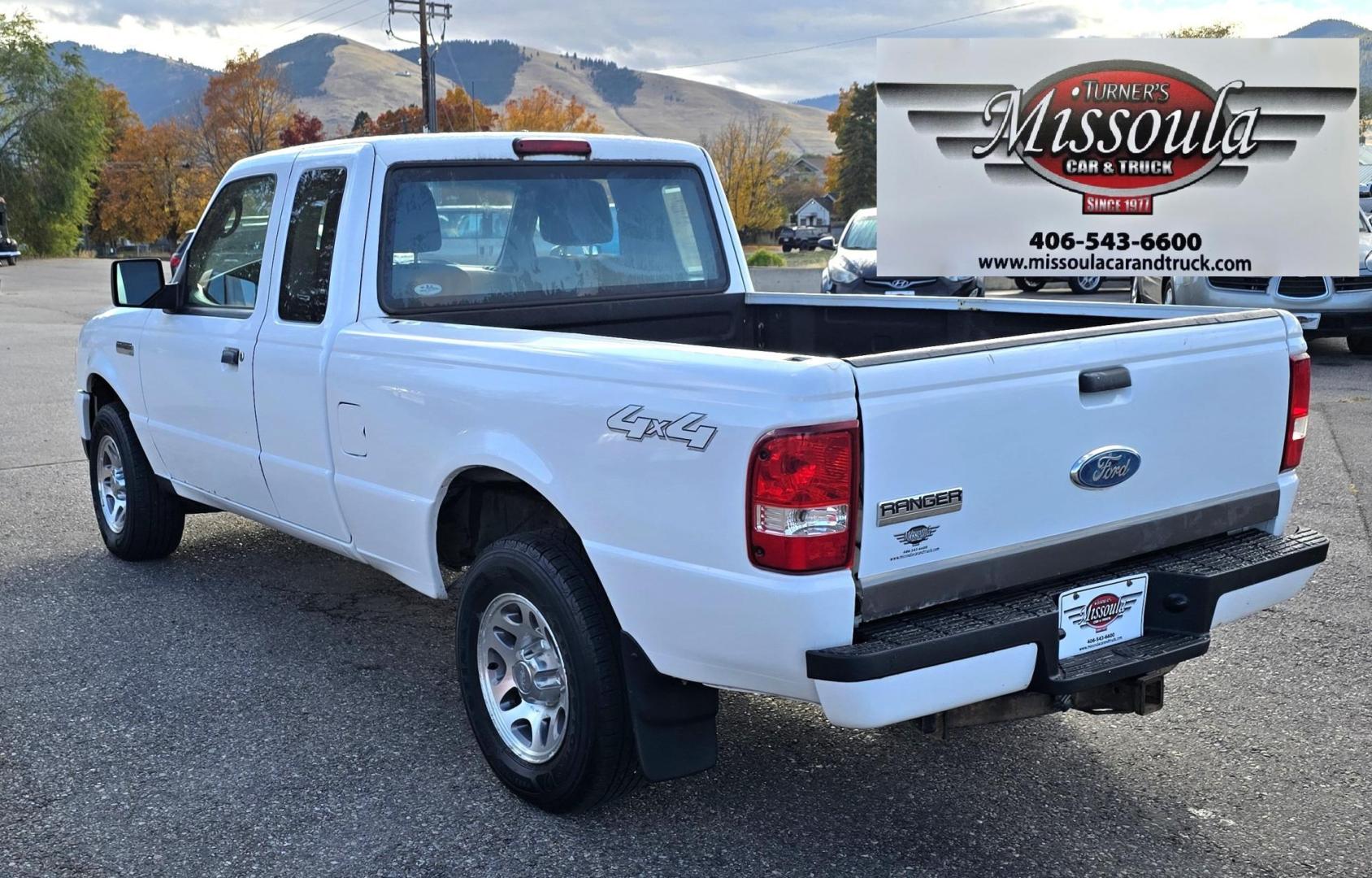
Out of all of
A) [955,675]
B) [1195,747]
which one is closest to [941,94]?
[1195,747]

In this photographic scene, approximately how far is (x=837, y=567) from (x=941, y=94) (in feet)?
41.3

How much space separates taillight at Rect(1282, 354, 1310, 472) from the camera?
371 cm

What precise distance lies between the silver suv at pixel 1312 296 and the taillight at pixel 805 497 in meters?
11.6

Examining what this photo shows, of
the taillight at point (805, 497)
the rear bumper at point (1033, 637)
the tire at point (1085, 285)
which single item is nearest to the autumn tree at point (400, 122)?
the tire at point (1085, 285)

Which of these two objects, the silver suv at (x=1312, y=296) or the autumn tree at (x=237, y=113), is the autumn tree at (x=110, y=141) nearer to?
the autumn tree at (x=237, y=113)

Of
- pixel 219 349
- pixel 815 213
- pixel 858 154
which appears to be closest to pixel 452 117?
pixel 858 154

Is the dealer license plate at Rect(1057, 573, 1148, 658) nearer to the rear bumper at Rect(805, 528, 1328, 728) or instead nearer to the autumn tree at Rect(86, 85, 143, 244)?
the rear bumper at Rect(805, 528, 1328, 728)

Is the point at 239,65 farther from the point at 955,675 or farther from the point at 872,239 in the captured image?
the point at 955,675

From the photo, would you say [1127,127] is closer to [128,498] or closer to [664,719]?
[128,498]

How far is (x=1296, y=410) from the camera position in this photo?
372cm

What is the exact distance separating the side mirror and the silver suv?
10685mm

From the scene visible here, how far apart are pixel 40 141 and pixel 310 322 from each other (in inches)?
2737

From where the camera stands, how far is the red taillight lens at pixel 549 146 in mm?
4938

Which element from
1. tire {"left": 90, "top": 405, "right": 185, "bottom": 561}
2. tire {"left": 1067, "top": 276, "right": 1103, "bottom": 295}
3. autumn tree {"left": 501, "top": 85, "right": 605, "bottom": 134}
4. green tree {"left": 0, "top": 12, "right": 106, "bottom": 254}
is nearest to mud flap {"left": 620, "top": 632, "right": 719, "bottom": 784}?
tire {"left": 90, "top": 405, "right": 185, "bottom": 561}
